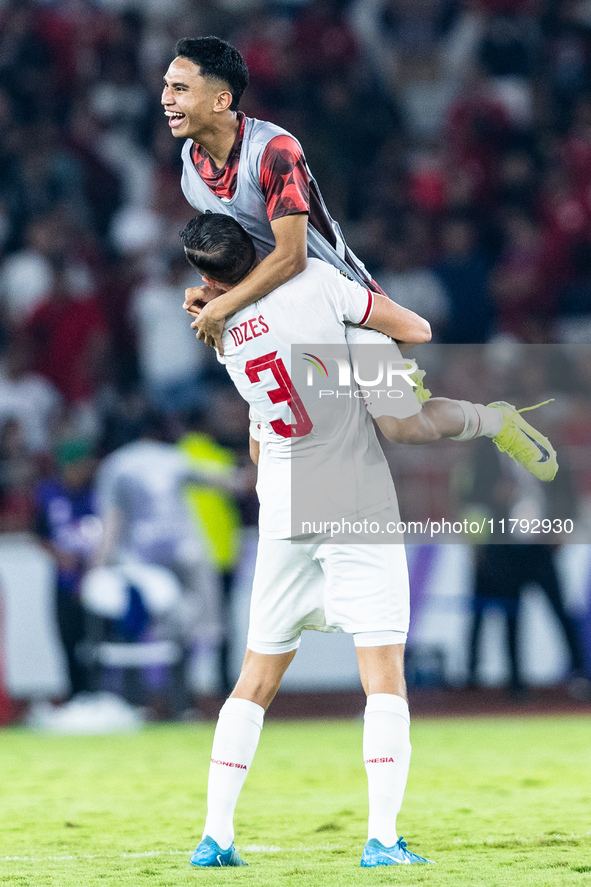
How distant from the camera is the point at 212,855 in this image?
3.79 m

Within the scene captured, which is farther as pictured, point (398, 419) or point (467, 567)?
point (467, 567)

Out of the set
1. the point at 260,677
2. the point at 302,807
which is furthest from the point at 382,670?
the point at 302,807

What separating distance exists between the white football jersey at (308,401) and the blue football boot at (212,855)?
0.95 meters

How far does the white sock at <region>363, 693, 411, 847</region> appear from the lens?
12.2 feet

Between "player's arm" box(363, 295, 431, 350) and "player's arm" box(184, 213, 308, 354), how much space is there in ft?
0.89

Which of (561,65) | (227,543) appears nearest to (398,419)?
(227,543)

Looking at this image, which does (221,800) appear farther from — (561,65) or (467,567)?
(561,65)

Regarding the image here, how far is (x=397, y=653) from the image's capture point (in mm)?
3838

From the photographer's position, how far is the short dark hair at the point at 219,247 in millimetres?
3766

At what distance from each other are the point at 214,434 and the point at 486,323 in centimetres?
258

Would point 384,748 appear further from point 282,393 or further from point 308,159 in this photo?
point 308,159

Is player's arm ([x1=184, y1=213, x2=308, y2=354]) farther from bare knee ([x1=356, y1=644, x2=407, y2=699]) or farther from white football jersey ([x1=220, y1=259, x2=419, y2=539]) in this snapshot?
bare knee ([x1=356, y1=644, x2=407, y2=699])

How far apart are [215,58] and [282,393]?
106 centimetres

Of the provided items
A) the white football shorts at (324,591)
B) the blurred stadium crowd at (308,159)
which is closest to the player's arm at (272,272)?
the white football shorts at (324,591)
